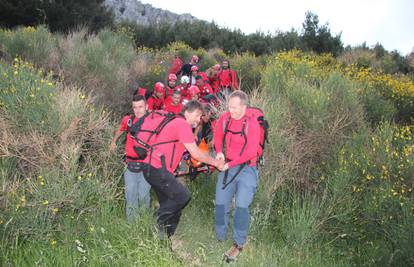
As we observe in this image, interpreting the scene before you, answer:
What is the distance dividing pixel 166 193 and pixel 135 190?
748mm

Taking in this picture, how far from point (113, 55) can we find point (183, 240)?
8.81 m

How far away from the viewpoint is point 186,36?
89.8 ft

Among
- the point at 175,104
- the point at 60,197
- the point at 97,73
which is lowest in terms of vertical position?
the point at 60,197

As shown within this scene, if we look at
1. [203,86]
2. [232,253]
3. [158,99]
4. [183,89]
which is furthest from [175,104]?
[232,253]

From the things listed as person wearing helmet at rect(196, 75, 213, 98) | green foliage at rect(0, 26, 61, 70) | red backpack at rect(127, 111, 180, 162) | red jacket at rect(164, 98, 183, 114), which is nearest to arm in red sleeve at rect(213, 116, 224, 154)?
red backpack at rect(127, 111, 180, 162)

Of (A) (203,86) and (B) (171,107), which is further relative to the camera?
(A) (203,86)

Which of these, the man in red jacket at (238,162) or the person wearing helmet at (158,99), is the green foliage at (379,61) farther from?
the man in red jacket at (238,162)

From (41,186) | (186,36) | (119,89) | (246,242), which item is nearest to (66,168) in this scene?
(41,186)

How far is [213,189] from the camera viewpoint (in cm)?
666

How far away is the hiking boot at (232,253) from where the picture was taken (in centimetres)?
461

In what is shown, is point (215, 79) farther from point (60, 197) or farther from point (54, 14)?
point (54, 14)

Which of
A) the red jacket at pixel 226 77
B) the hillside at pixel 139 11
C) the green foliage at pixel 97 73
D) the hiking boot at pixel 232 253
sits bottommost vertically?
the hiking boot at pixel 232 253

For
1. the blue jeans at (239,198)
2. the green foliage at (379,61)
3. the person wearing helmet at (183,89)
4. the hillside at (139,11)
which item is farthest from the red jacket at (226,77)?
the hillside at (139,11)

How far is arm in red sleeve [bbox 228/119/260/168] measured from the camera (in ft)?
15.3
